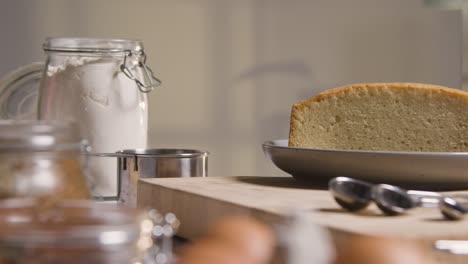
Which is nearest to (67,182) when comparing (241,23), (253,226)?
(253,226)

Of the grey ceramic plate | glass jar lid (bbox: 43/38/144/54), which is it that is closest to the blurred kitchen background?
glass jar lid (bbox: 43/38/144/54)

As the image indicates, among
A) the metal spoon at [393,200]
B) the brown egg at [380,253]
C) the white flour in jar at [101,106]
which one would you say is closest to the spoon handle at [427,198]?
the metal spoon at [393,200]

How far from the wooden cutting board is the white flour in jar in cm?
23

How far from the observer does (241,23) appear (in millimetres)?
2527

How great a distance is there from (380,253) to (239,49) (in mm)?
2175

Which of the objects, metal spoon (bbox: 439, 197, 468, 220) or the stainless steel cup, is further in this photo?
the stainless steel cup

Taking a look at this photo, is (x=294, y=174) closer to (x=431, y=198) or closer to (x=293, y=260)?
(x=431, y=198)

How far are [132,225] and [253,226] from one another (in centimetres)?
7

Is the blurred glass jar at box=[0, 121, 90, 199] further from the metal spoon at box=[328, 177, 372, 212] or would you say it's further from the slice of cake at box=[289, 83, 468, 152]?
the slice of cake at box=[289, 83, 468, 152]

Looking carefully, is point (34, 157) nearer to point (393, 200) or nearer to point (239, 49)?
point (393, 200)

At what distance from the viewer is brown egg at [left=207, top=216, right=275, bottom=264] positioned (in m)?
0.39

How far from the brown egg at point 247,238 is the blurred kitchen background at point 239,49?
1.96 m

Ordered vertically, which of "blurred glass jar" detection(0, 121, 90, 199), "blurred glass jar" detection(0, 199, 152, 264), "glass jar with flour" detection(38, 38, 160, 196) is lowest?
"blurred glass jar" detection(0, 199, 152, 264)

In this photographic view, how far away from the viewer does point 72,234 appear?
35 centimetres
